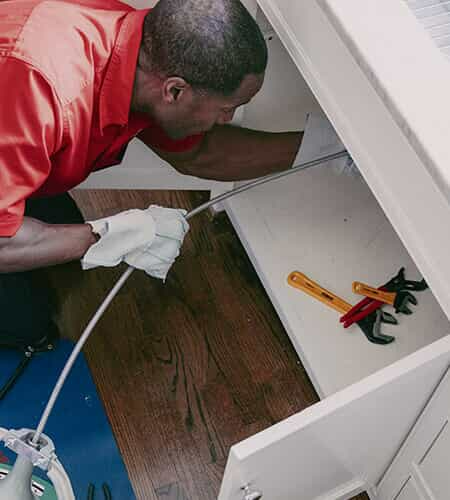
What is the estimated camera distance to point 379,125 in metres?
0.77

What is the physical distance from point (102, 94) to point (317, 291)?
1.66 ft

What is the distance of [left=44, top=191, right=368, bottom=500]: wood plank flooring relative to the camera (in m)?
1.27

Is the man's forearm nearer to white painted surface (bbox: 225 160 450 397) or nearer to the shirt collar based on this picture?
Result: the shirt collar

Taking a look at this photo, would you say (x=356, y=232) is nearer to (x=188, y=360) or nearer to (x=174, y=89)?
(x=188, y=360)

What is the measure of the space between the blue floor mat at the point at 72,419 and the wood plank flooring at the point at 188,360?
2 cm

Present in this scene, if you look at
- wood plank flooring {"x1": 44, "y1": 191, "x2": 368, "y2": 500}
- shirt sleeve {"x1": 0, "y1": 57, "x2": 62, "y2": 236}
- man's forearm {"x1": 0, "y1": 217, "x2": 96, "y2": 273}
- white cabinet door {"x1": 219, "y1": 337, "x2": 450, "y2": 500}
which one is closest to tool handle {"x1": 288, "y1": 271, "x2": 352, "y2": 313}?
wood plank flooring {"x1": 44, "y1": 191, "x2": 368, "y2": 500}

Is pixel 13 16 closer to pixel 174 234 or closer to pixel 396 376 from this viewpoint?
pixel 174 234

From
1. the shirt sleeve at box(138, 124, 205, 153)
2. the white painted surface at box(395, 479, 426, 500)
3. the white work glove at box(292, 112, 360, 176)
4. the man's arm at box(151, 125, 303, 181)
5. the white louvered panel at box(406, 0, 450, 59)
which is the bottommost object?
the white painted surface at box(395, 479, 426, 500)

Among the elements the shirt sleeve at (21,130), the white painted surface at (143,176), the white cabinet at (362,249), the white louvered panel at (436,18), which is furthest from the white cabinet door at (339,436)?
the white painted surface at (143,176)

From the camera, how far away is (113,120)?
39.1 inches

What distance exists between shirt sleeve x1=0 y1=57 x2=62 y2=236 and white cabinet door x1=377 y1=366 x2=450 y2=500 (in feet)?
1.79

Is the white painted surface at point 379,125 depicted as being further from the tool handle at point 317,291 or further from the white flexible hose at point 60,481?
the white flexible hose at point 60,481

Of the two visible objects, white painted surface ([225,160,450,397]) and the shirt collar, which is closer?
the shirt collar

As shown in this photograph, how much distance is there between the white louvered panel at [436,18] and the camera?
769 millimetres
